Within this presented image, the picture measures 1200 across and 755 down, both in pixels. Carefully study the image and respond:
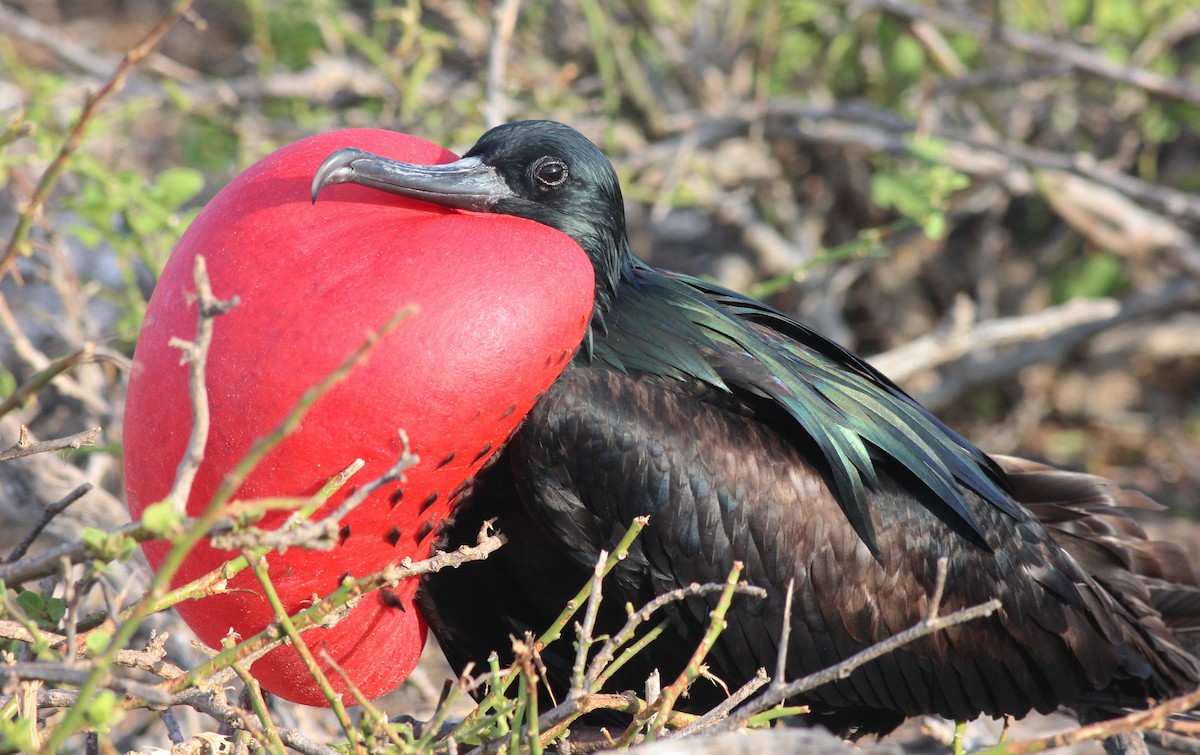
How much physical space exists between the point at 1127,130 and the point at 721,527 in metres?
2.98

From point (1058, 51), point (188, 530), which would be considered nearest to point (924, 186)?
point (1058, 51)

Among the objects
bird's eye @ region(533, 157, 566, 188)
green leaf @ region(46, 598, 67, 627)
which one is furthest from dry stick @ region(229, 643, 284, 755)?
bird's eye @ region(533, 157, 566, 188)

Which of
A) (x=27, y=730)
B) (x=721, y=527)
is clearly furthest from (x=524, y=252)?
(x=27, y=730)

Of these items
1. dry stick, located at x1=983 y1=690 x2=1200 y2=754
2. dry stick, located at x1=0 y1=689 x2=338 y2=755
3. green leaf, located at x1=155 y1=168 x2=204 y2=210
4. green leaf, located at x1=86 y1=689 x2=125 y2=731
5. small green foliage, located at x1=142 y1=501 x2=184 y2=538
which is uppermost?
green leaf, located at x1=155 y1=168 x2=204 y2=210

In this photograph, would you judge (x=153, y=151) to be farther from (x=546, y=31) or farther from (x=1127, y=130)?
(x=1127, y=130)

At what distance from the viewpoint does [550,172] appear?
2205 millimetres

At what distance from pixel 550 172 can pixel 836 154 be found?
2561mm

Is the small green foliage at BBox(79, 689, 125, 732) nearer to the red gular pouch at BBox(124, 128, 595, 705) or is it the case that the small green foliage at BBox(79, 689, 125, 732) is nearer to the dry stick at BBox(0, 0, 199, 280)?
the red gular pouch at BBox(124, 128, 595, 705)

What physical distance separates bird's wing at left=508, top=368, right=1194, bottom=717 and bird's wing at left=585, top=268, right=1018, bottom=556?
0.04m

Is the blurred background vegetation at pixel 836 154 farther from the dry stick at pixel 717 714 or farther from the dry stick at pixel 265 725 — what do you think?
the dry stick at pixel 717 714

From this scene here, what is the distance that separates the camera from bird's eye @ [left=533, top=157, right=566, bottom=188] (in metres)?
2.20

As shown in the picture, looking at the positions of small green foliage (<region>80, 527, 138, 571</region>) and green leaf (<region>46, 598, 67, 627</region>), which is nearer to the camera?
small green foliage (<region>80, 527, 138, 571</region>)

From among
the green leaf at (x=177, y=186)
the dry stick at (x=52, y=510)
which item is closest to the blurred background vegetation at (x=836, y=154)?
the green leaf at (x=177, y=186)

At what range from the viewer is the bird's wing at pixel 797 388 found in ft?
7.33
